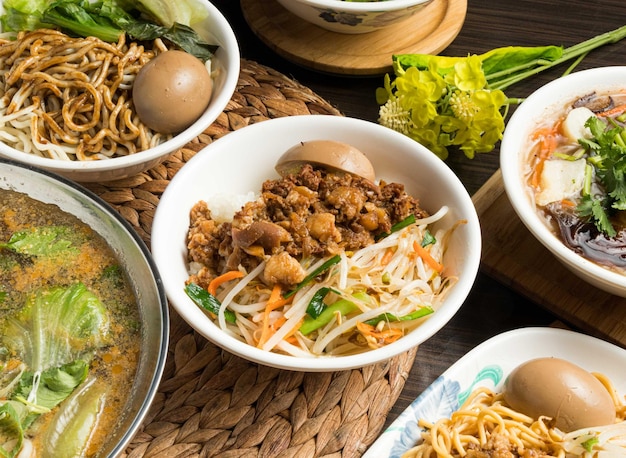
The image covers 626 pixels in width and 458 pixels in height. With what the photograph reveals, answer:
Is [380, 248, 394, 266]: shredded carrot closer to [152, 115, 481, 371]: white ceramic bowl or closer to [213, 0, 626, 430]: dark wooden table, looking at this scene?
[152, 115, 481, 371]: white ceramic bowl

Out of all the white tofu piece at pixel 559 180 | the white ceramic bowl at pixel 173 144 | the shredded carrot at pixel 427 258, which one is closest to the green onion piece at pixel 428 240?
the shredded carrot at pixel 427 258

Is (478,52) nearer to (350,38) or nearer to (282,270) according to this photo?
(350,38)

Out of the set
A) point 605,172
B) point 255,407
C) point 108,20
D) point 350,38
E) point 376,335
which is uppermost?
point 108,20

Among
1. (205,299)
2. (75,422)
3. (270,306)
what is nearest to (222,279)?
(205,299)

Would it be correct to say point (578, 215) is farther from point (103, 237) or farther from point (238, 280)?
point (103, 237)

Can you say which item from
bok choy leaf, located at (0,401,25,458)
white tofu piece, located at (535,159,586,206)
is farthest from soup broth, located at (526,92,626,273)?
bok choy leaf, located at (0,401,25,458)

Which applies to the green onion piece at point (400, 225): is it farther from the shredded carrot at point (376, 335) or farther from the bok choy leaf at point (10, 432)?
the bok choy leaf at point (10, 432)
